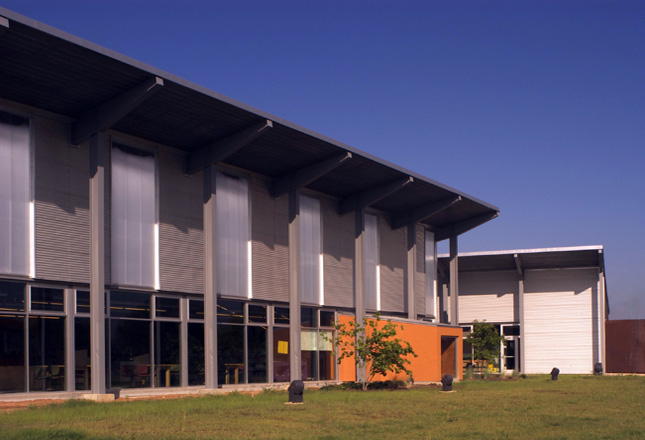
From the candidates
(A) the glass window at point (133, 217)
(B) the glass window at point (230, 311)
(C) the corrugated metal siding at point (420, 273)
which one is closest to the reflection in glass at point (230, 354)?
(B) the glass window at point (230, 311)

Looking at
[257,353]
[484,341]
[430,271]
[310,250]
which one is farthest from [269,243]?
[484,341]

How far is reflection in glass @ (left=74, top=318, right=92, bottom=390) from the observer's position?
74.9 ft

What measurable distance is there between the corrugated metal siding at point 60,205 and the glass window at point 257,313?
7965mm

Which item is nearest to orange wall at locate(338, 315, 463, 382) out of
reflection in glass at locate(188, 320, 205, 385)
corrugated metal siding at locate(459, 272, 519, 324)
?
reflection in glass at locate(188, 320, 205, 385)

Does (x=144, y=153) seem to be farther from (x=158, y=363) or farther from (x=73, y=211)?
(x=158, y=363)

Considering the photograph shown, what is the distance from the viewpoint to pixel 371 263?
3762cm

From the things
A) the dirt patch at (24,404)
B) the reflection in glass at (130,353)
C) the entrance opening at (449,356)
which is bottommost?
the entrance opening at (449,356)

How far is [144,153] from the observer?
86.1 feet

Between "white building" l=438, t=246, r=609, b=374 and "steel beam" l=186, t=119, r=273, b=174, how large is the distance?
23444 mm

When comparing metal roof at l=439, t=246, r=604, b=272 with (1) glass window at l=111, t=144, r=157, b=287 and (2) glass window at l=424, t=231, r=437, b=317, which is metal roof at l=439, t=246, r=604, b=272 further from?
(1) glass window at l=111, t=144, r=157, b=287

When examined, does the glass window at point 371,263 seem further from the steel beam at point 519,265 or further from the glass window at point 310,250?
the steel beam at point 519,265

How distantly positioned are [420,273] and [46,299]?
79.7 feet

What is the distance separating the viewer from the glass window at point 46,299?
22109mm

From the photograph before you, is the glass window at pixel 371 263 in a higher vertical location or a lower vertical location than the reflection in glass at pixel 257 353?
higher
